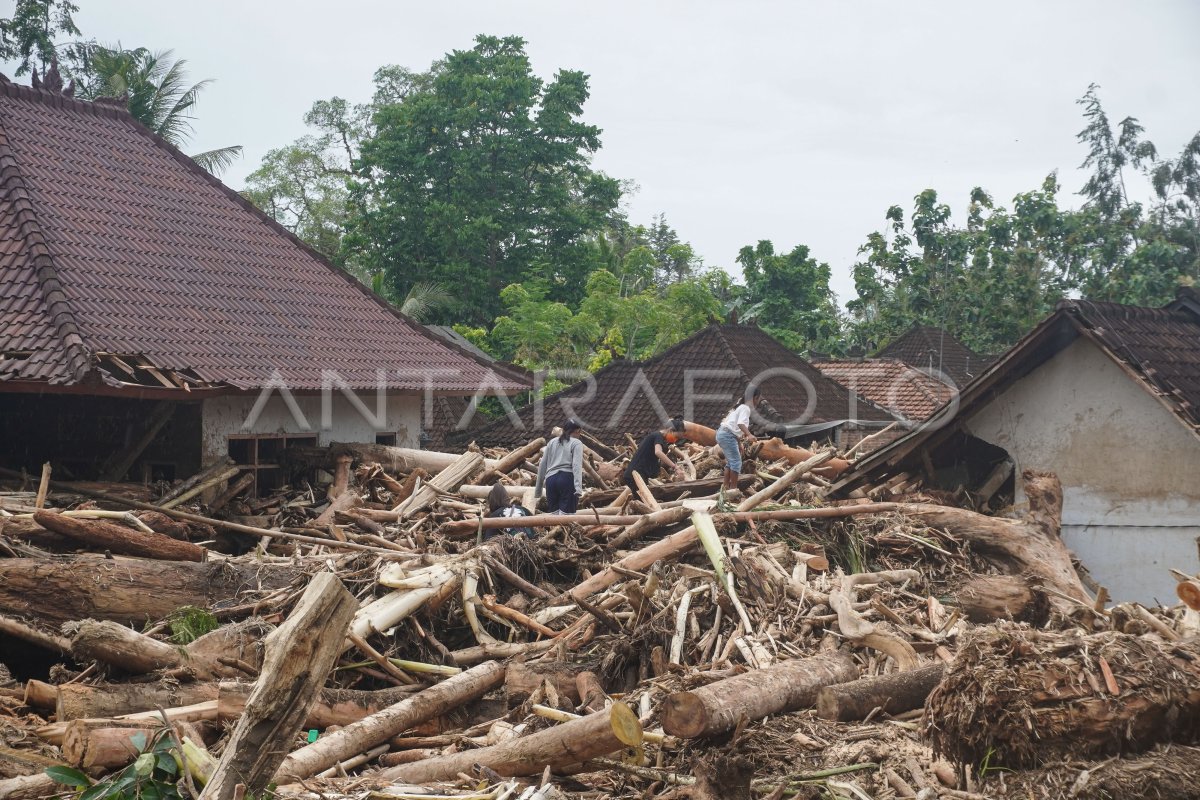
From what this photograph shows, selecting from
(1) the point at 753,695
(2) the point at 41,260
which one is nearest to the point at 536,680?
(1) the point at 753,695

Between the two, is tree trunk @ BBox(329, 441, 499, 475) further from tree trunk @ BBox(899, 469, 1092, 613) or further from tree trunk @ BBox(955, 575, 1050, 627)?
tree trunk @ BBox(955, 575, 1050, 627)

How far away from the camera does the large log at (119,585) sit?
30.5 ft

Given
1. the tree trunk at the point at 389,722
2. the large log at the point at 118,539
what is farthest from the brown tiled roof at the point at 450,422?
the tree trunk at the point at 389,722

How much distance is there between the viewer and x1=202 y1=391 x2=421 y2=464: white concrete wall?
1435cm

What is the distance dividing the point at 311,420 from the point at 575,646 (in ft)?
24.7

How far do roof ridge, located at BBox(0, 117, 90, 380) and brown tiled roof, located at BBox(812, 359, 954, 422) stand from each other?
22718 millimetres

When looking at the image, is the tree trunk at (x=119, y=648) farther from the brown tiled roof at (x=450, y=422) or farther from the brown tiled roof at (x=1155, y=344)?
the brown tiled roof at (x=450, y=422)

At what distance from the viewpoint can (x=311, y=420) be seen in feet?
52.0

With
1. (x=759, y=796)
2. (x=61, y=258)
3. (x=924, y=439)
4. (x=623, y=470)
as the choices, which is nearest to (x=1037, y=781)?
(x=759, y=796)

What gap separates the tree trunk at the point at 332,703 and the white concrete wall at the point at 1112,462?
7543 millimetres

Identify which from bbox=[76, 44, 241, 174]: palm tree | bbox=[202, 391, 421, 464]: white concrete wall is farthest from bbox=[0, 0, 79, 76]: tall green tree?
bbox=[202, 391, 421, 464]: white concrete wall

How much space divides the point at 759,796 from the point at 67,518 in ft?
22.0

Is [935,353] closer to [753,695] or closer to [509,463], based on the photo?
[509,463]

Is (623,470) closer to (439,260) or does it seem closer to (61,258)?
(61,258)
